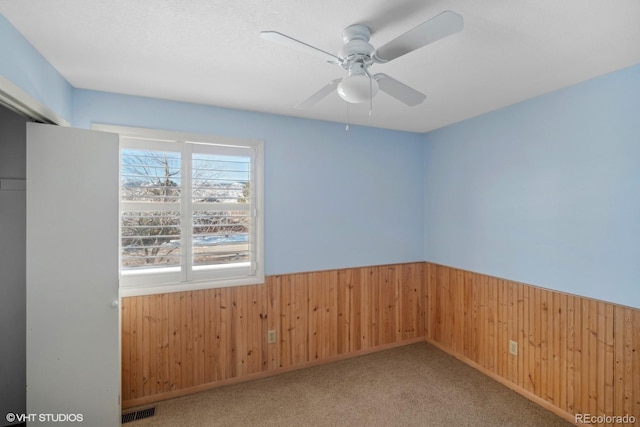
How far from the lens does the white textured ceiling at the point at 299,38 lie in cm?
142

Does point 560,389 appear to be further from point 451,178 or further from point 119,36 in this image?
point 119,36

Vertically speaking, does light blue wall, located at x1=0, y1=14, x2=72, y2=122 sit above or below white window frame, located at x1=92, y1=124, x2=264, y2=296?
above

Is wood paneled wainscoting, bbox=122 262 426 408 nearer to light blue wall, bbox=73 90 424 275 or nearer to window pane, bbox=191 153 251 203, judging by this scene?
light blue wall, bbox=73 90 424 275

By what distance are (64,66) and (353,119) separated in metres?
2.39

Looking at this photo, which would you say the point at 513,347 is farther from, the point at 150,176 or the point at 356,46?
the point at 150,176

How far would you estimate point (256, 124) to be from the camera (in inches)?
115

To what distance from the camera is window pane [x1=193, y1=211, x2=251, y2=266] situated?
2.72m

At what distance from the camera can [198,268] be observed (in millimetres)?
2727

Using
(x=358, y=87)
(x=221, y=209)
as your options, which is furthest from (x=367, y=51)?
(x=221, y=209)

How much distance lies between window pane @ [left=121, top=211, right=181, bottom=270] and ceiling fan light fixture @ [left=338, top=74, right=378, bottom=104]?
1931 millimetres

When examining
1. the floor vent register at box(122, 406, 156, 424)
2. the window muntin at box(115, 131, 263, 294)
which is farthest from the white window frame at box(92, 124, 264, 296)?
the floor vent register at box(122, 406, 156, 424)

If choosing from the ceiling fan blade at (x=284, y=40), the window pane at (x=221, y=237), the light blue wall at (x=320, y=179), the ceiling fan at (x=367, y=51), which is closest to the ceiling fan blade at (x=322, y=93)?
the ceiling fan at (x=367, y=51)

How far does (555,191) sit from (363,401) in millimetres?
2362

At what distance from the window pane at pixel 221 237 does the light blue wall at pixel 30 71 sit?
125 centimetres
